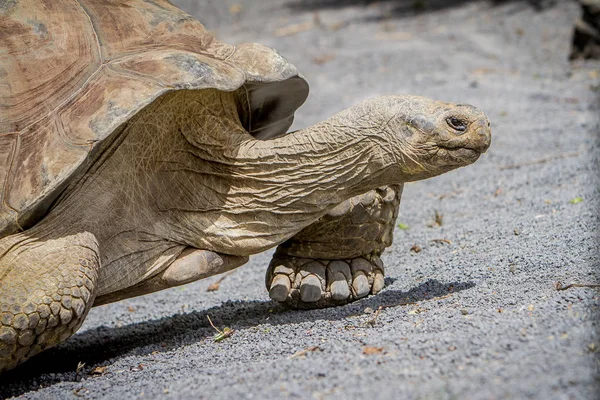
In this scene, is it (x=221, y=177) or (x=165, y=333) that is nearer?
(x=221, y=177)

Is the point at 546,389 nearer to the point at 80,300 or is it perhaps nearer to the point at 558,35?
the point at 80,300

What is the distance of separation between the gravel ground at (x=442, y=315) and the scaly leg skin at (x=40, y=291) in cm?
20

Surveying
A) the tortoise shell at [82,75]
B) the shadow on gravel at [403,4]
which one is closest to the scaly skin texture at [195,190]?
the tortoise shell at [82,75]

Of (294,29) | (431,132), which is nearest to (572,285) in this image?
(431,132)

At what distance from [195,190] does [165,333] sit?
2.18 ft

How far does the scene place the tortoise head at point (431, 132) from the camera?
261cm

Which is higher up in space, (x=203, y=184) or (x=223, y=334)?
(x=203, y=184)

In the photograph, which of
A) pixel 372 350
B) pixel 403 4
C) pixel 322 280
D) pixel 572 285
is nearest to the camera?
pixel 372 350

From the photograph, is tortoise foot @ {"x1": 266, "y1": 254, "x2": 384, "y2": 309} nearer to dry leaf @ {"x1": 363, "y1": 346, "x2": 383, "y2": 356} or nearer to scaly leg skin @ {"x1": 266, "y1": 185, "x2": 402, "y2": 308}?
scaly leg skin @ {"x1": 266, "y1": 185, "x2": 402, "y2": 308}

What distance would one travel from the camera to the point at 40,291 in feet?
8.20

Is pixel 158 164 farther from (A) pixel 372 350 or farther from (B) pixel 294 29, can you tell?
(B) pixel 294 29

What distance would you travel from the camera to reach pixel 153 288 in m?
2.98

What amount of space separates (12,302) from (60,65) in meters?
0.91

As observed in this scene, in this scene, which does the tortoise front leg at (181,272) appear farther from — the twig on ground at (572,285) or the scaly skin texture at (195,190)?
the twig on ground at (572,285)
